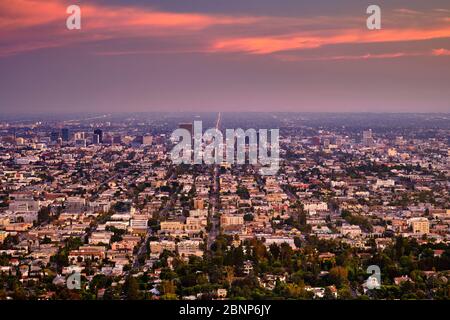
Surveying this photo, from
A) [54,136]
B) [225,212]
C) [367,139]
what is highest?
[54,136]

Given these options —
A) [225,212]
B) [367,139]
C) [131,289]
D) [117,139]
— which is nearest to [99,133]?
[117,139]

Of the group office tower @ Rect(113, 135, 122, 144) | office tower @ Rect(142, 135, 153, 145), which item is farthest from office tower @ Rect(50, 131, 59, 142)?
office tower @ Rect(142, 135, 153, 145)

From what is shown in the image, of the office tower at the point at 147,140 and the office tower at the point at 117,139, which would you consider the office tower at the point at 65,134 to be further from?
the office tower at the point at 147,140

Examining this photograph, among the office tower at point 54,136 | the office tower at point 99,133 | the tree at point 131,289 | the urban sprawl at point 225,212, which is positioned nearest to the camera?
the tree at point 131,289

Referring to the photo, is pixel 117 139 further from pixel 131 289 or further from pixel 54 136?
pixel 131 289

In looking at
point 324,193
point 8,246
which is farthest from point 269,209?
point 8,246

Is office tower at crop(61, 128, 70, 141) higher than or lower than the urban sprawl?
higher

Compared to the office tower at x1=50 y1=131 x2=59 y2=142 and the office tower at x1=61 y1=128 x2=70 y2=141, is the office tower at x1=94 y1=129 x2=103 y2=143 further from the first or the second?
the office tower at x1=50 y1=131 x2=59 y2=142

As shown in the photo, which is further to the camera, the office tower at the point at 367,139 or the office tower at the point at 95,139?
the office tower at the point at 95,139

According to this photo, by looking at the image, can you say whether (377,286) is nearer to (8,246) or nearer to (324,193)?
(8,246)

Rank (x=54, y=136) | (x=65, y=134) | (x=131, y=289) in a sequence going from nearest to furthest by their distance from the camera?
1. (x=131, y=289)
2. (x=65, y=134)
3. (x=54, y=136)

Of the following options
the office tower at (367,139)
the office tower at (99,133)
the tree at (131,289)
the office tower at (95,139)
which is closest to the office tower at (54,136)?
the office tower at (95,139)
